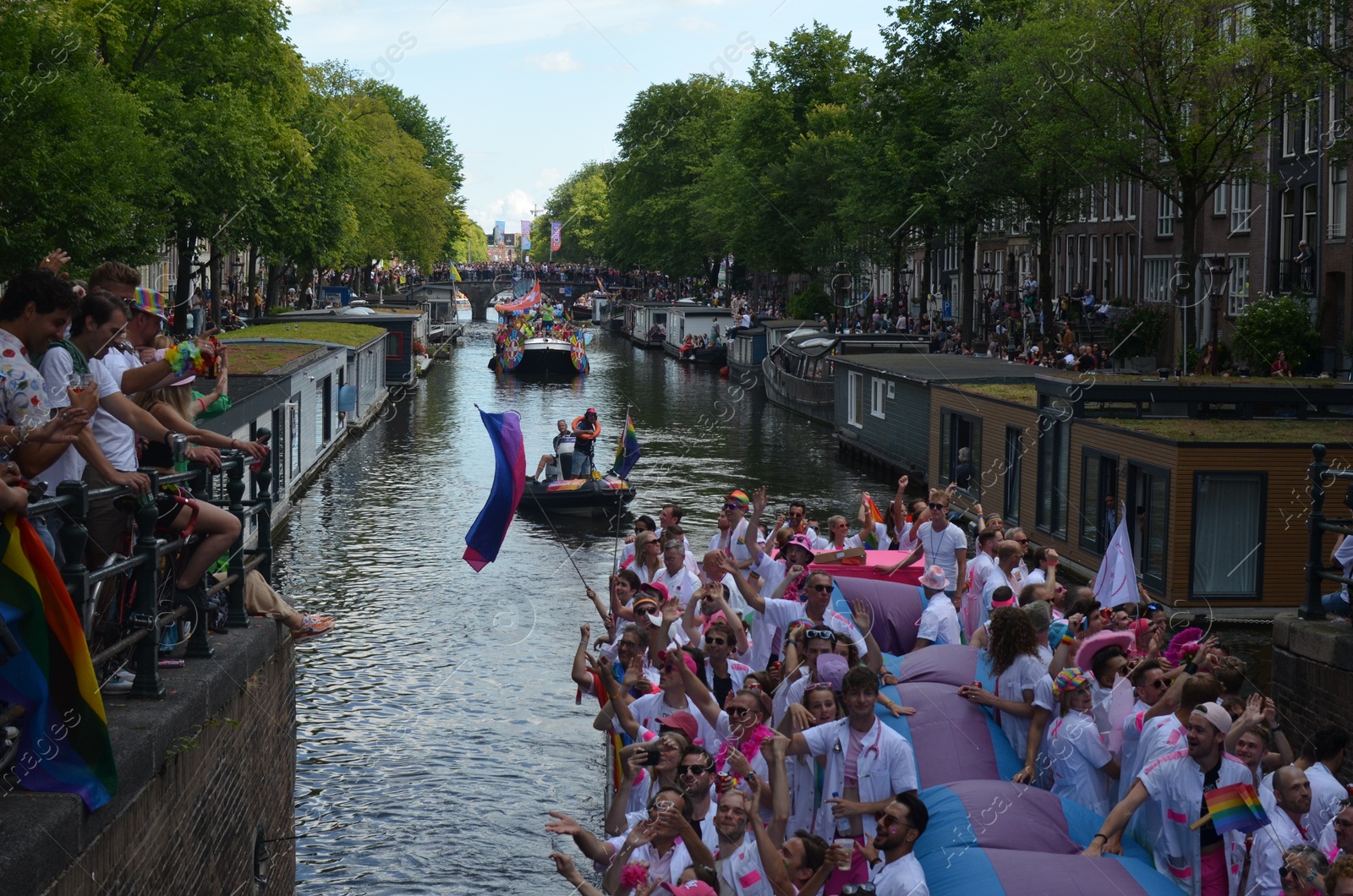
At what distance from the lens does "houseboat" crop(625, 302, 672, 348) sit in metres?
92.2

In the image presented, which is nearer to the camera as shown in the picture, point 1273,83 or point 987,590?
point 987,590

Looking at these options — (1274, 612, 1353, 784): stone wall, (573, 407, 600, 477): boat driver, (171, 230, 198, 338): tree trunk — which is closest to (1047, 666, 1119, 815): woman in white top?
(1274, 612, 1353, 784): stone wall

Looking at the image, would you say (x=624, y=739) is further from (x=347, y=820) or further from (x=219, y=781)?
(x=347, y=820)

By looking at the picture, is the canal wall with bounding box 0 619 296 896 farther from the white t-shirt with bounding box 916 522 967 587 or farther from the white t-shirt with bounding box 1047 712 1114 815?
the white t-shirt with bounding box 916 522 967 587

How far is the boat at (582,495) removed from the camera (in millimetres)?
31094

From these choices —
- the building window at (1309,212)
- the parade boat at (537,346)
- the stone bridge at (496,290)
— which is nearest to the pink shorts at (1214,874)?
the building window at (1309,212)

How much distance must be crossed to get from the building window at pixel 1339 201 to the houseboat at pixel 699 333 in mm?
37447

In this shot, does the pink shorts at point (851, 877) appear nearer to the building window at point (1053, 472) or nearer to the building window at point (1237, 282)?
the building window at point (1053, 472)

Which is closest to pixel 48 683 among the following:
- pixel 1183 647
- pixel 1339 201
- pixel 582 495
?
pixel 1183 647

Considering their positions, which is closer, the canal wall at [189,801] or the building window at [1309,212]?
the canal wall at [189,801]

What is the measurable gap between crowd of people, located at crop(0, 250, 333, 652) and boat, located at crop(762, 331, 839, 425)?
130 ft

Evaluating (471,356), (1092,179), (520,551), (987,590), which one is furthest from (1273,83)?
(471,356)

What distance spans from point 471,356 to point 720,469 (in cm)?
4850

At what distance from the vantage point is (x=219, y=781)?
751 cm
